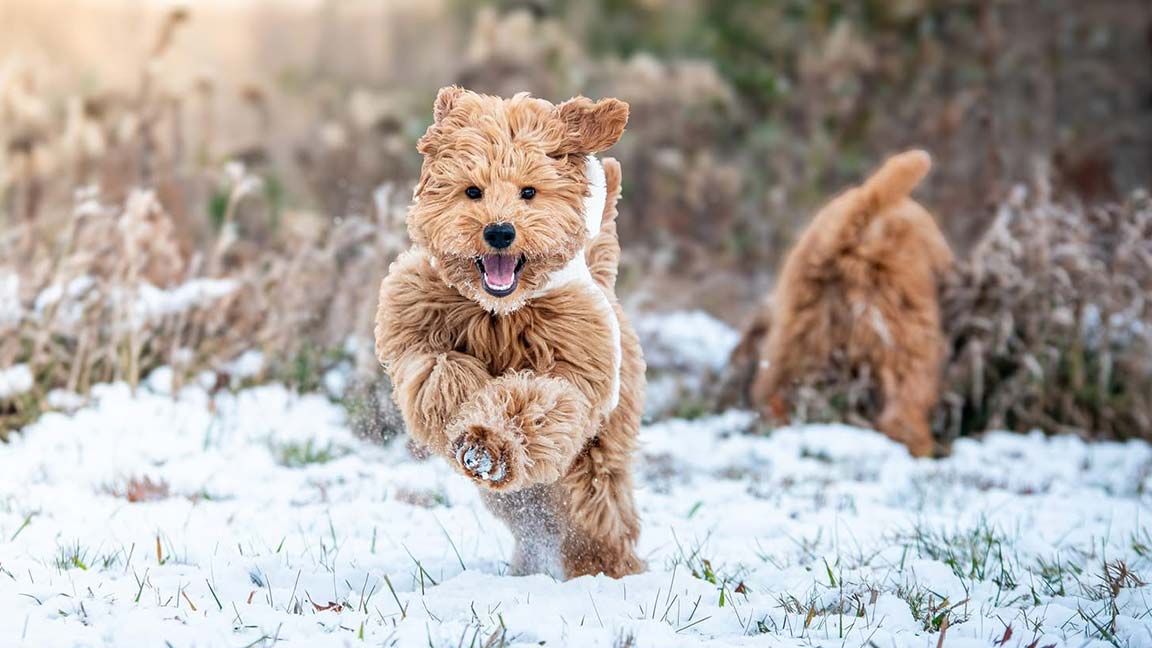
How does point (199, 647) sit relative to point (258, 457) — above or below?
above

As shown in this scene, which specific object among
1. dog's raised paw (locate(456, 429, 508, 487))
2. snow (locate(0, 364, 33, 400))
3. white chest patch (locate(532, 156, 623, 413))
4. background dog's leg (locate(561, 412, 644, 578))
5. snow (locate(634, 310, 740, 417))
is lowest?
snow (locate(634, 310, 740, 417))

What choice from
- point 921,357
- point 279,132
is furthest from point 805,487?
point 279,132

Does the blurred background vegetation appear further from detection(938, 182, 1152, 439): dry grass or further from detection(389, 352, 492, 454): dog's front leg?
detection(389, 352, 492, 454): dog's front leg

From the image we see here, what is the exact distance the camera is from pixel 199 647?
7.60ft

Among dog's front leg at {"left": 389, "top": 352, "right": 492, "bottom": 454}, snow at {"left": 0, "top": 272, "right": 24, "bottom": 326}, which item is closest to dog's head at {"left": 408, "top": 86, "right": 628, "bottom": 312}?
dog's front leg at {"left": 389, "top": 352, "right": 492, "bottom": 454}

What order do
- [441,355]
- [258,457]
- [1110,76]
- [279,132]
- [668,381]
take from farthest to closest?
[1110,76] < [279,132] < [668,381] < [258,457] < [441,355]

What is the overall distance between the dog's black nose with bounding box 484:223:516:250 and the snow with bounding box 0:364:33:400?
3.29 meters

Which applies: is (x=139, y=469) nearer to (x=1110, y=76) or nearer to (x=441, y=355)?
(x=441, y=355)

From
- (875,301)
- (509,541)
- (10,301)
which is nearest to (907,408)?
(875,301)

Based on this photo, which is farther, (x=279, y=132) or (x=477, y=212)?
(x=279, y=132)

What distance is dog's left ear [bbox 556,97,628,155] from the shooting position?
9.53ft

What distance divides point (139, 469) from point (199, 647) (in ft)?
7.89

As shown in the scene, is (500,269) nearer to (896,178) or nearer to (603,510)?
(603,510)

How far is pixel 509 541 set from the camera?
12.7 feet
